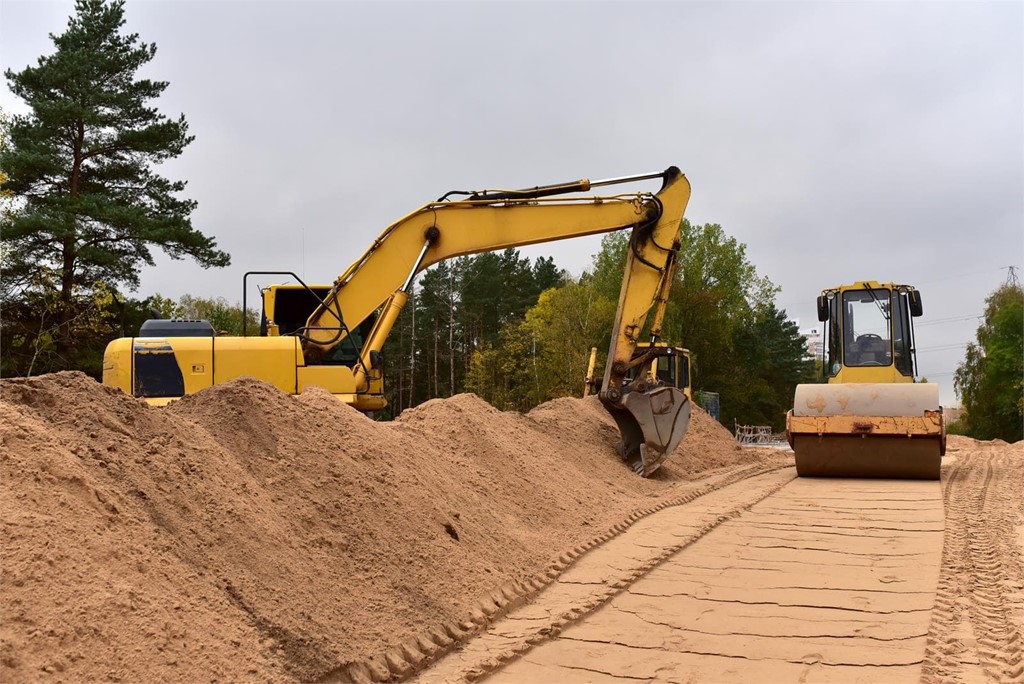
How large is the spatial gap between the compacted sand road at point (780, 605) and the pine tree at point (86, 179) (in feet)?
56.4

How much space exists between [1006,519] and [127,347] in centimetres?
942

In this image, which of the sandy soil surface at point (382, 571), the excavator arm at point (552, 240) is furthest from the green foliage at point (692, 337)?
the sandy soil surface at point (382, 571)

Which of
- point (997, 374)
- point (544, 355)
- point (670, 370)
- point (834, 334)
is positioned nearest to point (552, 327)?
point (544, 355)

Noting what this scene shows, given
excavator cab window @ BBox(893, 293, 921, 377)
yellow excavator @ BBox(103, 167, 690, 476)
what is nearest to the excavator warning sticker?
yellow excavator @ BBox(103, 167, 690, 476)

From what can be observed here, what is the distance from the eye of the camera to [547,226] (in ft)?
41.3

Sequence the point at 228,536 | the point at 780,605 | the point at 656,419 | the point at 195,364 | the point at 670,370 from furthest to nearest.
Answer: the point at 670,370 < the point at 656,419 < the point at 195,364 < the point at 780,605 < the point at 228,536

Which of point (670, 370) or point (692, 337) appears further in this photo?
point (692, 337)

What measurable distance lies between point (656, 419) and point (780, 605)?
7.15 metres

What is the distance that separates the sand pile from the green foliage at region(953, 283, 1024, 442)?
40108mm

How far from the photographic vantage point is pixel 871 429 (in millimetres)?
12594

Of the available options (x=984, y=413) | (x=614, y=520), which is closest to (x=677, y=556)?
(x=614, y=520)

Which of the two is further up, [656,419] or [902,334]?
[902,334]

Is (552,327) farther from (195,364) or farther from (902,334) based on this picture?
(195,364)

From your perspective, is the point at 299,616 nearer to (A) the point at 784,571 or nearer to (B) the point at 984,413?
(A) the point at 784,571
